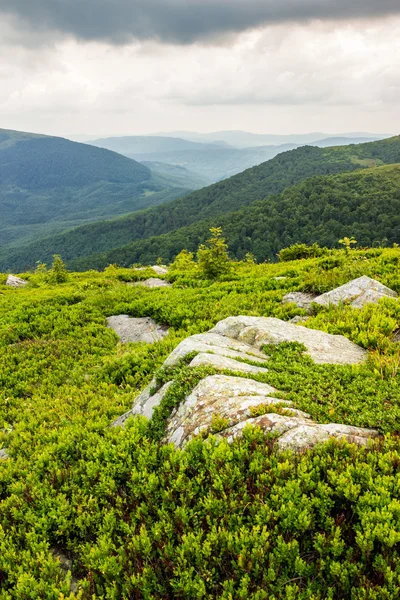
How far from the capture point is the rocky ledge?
5.04 metres

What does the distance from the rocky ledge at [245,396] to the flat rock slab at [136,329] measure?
3689 mm

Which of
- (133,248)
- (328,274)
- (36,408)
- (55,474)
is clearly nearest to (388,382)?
(55,474)

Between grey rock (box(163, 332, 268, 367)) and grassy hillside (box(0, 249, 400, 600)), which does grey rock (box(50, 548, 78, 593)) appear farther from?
grey rock (box(163, 332, 268, 367))

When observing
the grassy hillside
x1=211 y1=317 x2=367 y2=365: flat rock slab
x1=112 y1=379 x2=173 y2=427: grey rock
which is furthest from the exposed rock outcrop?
x1=112 y1=379 x2=173 y2=427: grey rock

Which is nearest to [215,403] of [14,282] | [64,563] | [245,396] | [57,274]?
[245,396]

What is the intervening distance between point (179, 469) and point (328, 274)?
12353 millimetres

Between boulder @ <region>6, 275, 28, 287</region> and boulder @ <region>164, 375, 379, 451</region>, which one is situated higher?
boulder @ <region>164, 375, 379, 451</region>

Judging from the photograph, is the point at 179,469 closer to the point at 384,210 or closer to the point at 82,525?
the point at 82,525

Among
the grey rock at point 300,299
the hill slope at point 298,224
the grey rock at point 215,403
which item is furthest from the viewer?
the hill slope at point 298,224

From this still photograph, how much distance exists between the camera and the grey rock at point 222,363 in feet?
23.2

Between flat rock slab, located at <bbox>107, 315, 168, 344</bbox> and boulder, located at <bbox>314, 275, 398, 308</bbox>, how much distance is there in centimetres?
604

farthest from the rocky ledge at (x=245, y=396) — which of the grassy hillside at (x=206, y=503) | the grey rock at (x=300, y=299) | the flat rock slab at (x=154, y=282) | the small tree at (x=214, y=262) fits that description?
the flat rock slab at (x=154, y=282)

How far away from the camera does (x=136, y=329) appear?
1327cm

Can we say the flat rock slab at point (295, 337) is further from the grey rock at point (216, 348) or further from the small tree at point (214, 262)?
the small tree at point (214, 262)
